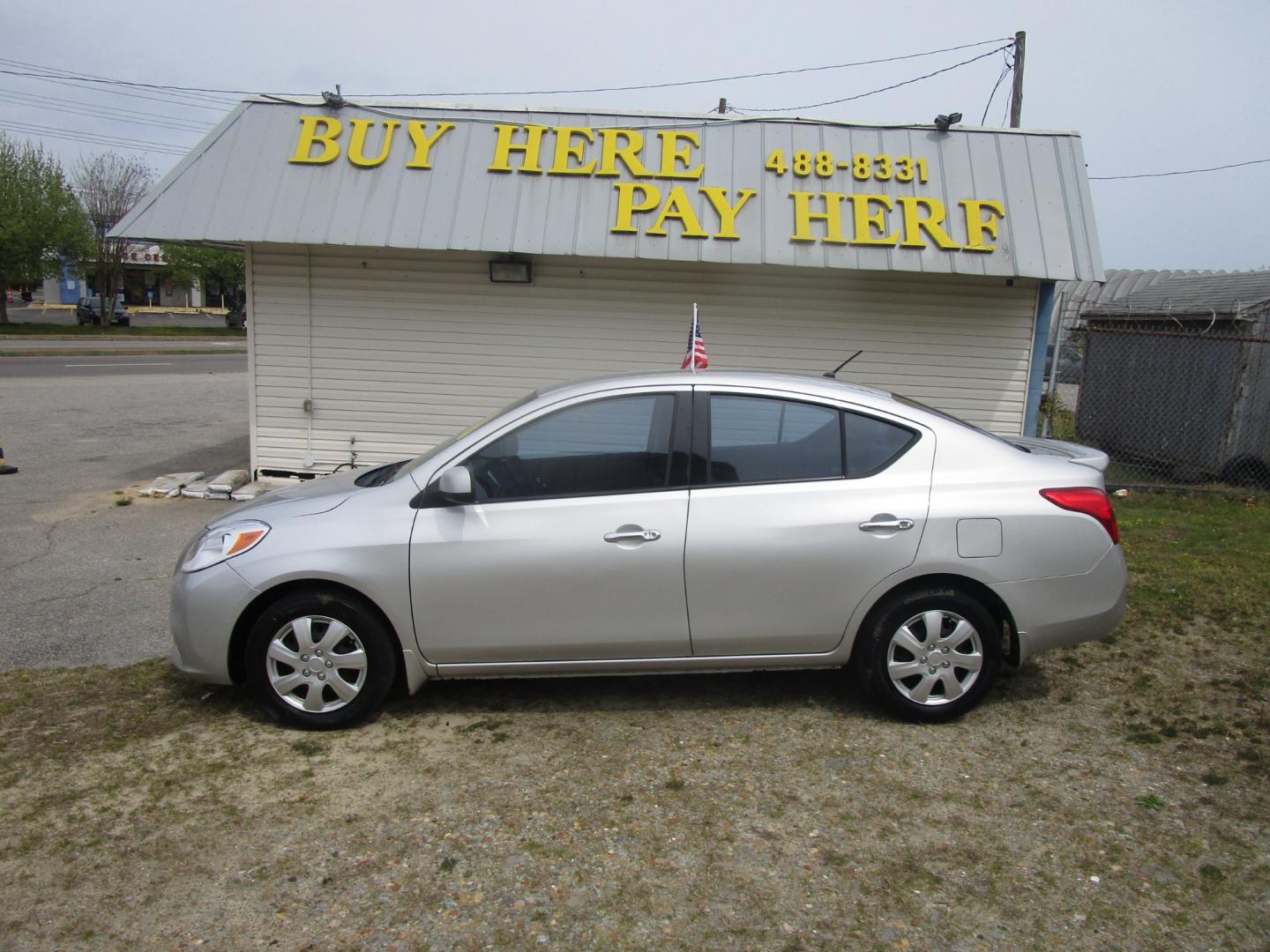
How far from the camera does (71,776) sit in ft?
13.1

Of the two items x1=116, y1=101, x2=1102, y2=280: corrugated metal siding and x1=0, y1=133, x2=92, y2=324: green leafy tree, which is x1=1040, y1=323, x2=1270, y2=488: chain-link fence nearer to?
x1=116, y1=101, x2=1102, y2=280: corrugated metal siding

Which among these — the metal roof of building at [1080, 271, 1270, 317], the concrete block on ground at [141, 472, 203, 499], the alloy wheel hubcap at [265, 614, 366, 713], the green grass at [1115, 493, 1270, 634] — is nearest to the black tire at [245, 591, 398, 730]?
the alloy wheel hubcap at [265, 614, 366, 713]

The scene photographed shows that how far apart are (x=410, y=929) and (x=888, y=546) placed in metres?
2.49

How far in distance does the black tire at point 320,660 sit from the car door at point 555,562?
0.23 m

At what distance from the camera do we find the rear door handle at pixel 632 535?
431 cm

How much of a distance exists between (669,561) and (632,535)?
198 millimetres

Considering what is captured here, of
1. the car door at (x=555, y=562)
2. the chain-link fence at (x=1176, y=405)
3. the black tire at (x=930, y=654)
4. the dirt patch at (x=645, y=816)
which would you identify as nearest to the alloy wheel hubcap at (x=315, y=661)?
the dirt patch at (x=645, y=816)

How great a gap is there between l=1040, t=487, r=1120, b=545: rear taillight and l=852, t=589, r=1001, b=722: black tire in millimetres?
591

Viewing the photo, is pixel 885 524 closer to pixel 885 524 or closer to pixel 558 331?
pixel 885 524

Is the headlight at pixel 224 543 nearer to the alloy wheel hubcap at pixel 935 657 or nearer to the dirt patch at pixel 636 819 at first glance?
the dirt patch at pixel 636 819

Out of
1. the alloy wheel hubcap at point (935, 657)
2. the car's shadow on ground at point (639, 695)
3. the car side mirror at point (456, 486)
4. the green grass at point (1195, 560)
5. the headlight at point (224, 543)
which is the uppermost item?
the car side mirror at point (456, 486)

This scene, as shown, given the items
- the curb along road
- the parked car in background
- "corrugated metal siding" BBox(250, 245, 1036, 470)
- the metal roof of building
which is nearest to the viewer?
"corrugated metal siding" BBox(250, 245, 1036, 470)

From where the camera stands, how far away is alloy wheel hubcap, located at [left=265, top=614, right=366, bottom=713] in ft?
14.3

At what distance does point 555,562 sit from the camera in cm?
430
